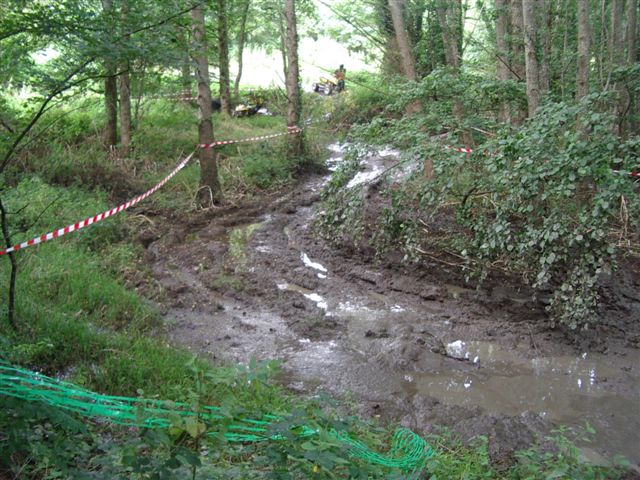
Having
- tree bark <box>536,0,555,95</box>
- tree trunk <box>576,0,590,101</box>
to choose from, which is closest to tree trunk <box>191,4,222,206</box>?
tree bark <box>536,0,555,95</box>

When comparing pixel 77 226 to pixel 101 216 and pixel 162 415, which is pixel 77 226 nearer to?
pixel 101 216

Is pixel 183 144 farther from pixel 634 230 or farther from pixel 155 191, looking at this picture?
pixel 634 230

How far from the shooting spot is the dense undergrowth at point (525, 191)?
239 inches

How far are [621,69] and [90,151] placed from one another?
10297mm

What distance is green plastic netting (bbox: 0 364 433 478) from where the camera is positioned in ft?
9.77

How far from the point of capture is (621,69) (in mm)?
8094

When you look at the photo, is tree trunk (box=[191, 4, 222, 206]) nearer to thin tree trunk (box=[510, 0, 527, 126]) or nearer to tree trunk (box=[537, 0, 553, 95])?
thin tree trunk (box=[510, 0, 527, 126])

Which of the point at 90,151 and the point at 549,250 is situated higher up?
the point at 90,151

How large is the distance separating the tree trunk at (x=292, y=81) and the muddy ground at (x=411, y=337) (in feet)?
18.3

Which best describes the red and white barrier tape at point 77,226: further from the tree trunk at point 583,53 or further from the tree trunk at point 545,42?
the tree trunk at point 545,42

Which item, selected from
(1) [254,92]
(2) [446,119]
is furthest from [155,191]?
(1) [254,92]

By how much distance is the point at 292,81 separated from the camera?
1444cm

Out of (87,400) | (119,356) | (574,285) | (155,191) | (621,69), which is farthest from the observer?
(155,191)

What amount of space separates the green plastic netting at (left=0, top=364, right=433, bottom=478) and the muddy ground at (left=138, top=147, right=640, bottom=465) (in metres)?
1.16
